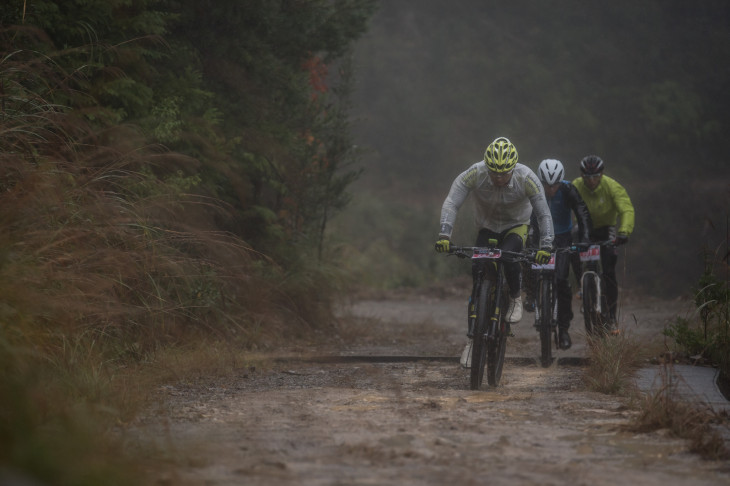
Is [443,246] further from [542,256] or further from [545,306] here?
[545,306]

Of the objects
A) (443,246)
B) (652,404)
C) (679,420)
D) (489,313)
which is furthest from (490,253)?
(679,420)

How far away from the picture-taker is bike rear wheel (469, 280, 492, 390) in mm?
7121

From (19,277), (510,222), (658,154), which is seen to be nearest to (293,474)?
(19,277)

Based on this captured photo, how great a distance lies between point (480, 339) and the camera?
23.6 feet

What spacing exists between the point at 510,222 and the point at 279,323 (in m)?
3.55

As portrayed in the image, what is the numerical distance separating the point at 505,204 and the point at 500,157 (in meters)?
0.59

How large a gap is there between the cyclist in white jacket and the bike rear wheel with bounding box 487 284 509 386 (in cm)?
13

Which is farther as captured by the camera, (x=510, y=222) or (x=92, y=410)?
(x=510, y=222)

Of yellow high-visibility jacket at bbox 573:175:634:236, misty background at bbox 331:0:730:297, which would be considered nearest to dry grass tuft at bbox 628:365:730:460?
yellow high-visibility jacket at bbox 573:175:634:236

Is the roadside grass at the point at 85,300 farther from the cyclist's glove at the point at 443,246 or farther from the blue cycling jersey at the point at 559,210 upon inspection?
the blue cycling jersey at the point at 559,210

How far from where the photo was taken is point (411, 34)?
46.2 m

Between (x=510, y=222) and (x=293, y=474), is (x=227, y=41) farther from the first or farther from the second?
(x=293, y=474)

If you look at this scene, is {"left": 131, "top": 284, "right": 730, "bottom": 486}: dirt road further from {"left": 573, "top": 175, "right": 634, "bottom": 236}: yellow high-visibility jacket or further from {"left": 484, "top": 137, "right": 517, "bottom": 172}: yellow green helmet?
{"left": 573, "top": 175, "right": 634, "bottom": 236}: yellow high-visibility jacket

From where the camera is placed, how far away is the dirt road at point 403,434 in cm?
398
